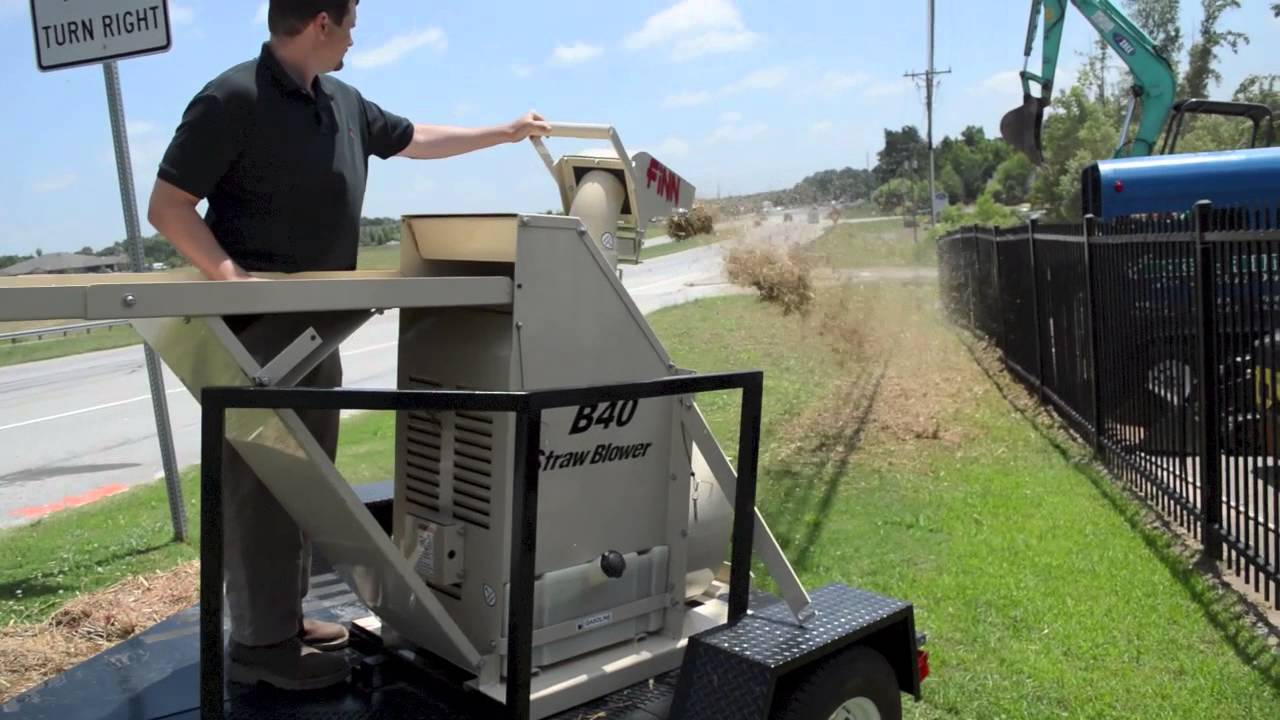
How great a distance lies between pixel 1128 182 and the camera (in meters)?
9.34

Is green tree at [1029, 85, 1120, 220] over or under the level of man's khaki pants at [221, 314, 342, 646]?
over

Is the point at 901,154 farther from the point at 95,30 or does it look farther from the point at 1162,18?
the point at 95,30

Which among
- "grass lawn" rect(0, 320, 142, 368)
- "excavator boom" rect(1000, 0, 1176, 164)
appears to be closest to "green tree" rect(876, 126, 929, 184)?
"grass lawn" rect(0, 320, 142, 368)

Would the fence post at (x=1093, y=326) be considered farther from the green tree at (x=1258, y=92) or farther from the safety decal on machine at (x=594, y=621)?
the green tree at (x=1258, y=92)

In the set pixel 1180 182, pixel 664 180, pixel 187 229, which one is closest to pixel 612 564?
pixel 664 180

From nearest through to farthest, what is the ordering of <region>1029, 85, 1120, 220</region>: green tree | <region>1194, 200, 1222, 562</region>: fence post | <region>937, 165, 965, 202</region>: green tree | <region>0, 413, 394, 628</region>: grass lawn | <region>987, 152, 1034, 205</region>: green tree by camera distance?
<region>1194, 200, 1222, 562</region>: fence post
<region>0, 413, 394, 628</region>: grass lawn
<region>1029, 85, 1120, 220</region>: green tree
<region>987, 152, 1034, 205</region>: green tree
<region>937, 165, 965, 202</region>: green tree

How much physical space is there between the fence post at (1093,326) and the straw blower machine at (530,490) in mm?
5569

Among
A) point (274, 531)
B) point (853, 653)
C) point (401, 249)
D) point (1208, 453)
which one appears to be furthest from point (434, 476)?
point (1208, 453)

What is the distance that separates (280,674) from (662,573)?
3.94ft

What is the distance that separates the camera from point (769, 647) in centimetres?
292

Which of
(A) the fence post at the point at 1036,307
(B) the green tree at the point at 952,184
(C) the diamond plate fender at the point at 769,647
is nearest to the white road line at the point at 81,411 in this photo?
(A) the fence post at the point at 1036,307

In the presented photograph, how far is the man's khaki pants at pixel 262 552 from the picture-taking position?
3158 millimetres

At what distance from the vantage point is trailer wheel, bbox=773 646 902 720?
292cm

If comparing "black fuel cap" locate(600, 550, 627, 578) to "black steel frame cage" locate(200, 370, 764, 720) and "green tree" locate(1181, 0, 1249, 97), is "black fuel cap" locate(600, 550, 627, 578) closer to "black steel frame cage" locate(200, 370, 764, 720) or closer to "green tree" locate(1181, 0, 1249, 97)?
"black steel frame cage" locate(200, 370, 764, 720)
